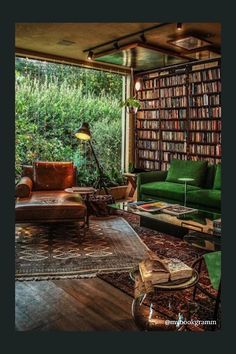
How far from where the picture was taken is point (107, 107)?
7.61 meters

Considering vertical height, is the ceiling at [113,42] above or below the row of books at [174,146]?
above

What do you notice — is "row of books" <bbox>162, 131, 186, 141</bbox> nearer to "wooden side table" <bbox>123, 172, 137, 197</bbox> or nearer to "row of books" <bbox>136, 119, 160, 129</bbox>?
"row of books" <bbox>136, 119, 160, 129</bbox>

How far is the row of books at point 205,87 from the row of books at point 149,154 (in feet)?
4.87

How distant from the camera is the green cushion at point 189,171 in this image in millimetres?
5844

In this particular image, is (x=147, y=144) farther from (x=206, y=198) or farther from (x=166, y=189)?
(x=206, y=198)

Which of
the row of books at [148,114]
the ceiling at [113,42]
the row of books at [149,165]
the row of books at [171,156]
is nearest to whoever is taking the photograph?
the ceiling at [113,42]

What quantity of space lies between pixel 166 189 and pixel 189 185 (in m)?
0.39

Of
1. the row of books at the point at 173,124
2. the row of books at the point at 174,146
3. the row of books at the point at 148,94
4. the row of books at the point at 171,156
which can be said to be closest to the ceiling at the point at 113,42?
the row of books at the point at 148,94

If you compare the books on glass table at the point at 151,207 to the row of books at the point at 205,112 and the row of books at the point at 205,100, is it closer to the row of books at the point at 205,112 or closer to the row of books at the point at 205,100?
the row of books at the point at 205,112

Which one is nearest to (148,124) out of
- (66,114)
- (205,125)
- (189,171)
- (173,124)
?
(173,124)

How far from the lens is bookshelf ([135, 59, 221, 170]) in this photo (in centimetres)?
638

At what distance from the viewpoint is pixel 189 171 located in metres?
5.99

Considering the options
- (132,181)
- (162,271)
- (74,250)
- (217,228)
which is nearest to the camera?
(162,271)

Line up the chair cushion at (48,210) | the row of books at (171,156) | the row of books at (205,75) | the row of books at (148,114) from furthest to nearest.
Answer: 1. the row of books at (148,114)
2. the row of books at (171,156)
3. the row of books at (205,75)
4. the chair cushion at (48,210)
